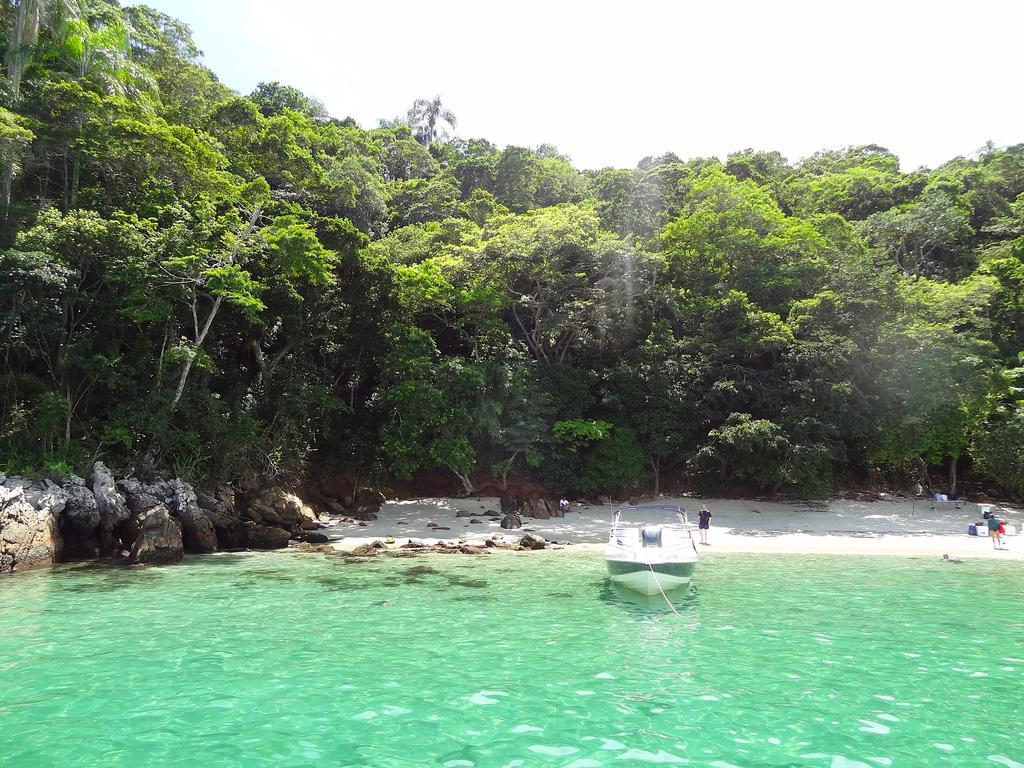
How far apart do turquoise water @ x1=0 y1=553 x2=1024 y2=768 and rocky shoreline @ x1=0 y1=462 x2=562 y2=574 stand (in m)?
2.23

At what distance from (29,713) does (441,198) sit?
→ 38288 millimetres

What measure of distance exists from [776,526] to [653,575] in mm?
13403

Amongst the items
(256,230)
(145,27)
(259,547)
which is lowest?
(259,547)

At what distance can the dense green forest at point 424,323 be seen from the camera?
20.4 m

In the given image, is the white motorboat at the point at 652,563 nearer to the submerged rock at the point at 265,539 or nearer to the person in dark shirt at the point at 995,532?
the submerged rock at the point at 265,539

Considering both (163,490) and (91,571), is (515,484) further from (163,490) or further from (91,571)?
(91,571)

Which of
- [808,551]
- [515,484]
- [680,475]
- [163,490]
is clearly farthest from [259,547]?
[680,475]

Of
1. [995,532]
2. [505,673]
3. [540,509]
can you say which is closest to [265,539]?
[540,509]

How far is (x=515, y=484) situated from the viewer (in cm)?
2823

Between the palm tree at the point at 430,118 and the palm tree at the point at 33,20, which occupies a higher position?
the palm tree at the point at 430,118

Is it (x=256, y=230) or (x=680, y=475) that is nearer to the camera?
(x=256, y=230)

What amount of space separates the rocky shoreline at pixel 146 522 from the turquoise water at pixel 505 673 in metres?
2.23

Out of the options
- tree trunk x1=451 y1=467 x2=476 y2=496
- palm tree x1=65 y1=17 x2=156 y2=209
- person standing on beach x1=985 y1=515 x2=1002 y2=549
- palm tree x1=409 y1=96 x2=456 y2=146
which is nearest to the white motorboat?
person standing on beach x1=985 y1=515 x2=1002 y2=549

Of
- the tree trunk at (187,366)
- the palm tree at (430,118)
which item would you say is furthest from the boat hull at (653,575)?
the palm tree at (430,118)
